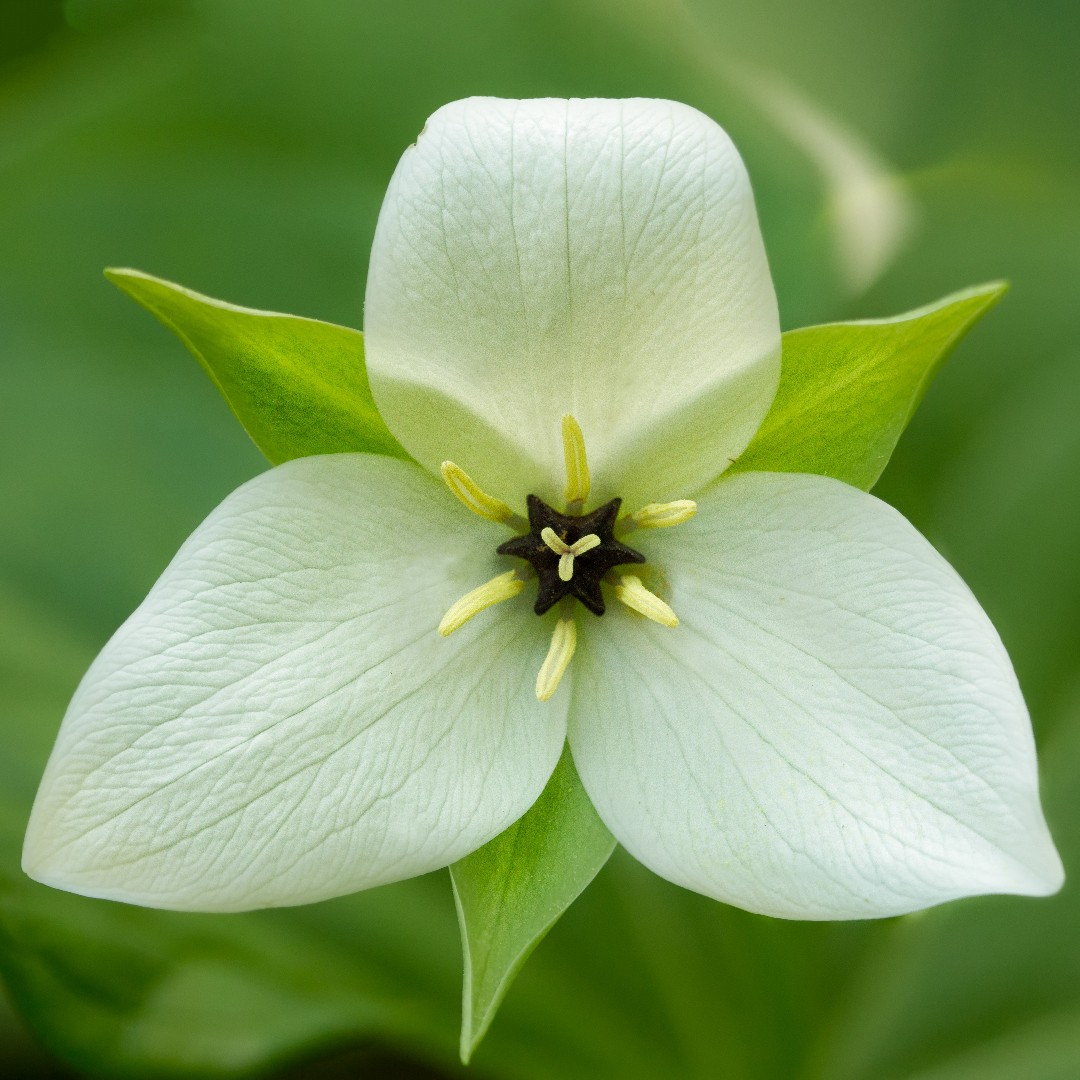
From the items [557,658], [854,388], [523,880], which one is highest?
[854,388]

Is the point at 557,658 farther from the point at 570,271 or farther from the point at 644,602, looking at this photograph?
the point at 570,271

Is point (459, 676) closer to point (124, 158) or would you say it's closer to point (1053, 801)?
point (1053, 801)

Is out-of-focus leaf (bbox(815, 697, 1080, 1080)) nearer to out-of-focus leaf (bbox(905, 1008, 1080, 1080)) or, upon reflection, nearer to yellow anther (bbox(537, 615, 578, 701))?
out-of-focus leaf (bbox(905, 1008, 1080, 1080))

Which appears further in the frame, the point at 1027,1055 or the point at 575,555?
the point at 1027,1055

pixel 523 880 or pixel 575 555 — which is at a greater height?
pixel 575 555

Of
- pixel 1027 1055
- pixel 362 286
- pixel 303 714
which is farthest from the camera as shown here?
pixel 362 286

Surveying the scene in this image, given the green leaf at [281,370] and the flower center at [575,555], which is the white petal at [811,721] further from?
the green leaf at [281,370]

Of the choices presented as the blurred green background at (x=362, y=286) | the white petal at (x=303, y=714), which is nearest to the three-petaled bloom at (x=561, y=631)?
the white petal at (x=303, y=714)

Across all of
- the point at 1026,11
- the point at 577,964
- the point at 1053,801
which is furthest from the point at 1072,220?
the point at 577,964

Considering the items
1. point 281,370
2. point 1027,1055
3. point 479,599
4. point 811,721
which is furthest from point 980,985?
point 281,370
